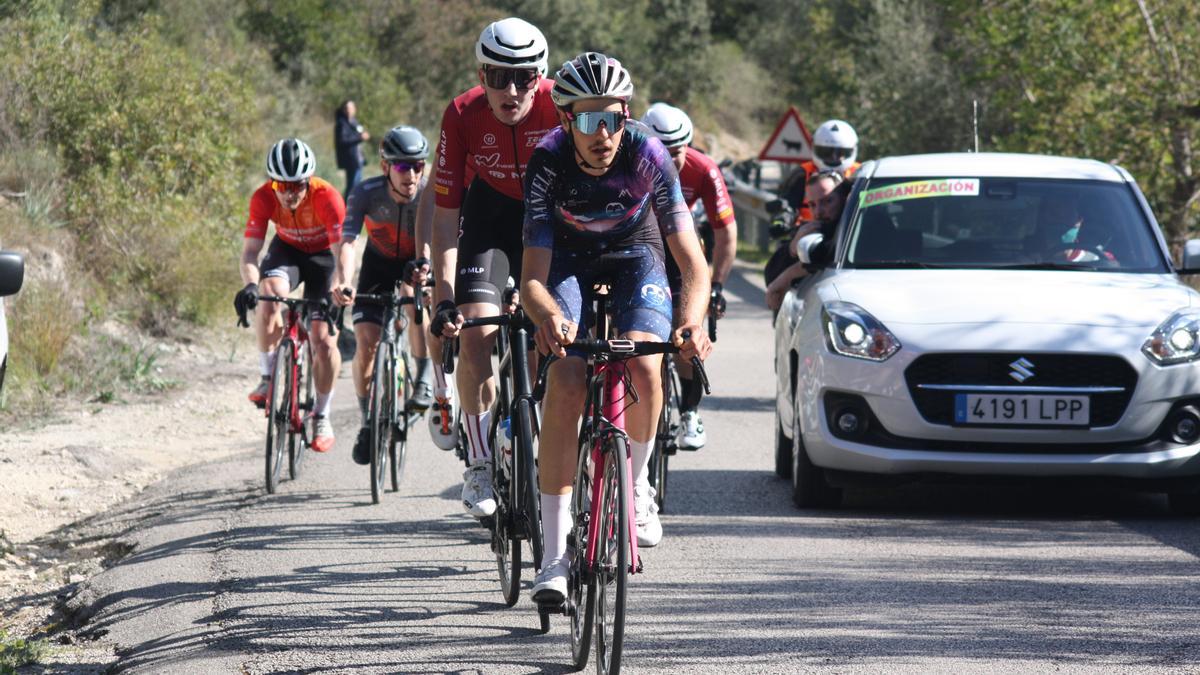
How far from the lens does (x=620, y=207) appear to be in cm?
618

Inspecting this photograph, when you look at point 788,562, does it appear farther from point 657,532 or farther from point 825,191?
point 825,191

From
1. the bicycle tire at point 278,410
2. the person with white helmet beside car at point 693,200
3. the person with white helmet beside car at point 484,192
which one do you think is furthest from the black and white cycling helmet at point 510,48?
the bicycle tire at point 278,410

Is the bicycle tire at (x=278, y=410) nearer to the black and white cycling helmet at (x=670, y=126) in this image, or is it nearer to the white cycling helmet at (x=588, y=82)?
the black and white cycling helmet at (x=670, y=126)

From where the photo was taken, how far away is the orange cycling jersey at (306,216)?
10.7 metres

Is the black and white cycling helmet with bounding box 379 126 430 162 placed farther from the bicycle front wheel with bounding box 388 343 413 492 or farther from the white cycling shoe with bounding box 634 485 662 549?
the white cycling shoe with bounding box 634 485 662 549

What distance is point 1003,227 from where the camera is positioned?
9.83m

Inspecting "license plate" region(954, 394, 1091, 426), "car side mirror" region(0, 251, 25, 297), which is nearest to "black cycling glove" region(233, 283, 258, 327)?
"car side mirror" region(0, 251, 25, 297)

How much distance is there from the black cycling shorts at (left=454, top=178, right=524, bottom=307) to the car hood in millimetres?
2109

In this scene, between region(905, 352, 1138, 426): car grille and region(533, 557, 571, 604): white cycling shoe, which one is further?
region(905, 352, 1138, 426): car grille

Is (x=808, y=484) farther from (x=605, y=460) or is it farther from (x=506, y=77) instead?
(x=605, y=460)

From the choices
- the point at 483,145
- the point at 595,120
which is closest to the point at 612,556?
the point at 595,120

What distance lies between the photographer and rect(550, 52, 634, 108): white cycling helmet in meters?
6.01

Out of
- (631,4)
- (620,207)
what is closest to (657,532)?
(620,207)

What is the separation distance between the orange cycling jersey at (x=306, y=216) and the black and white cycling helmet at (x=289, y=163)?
0.92ft
